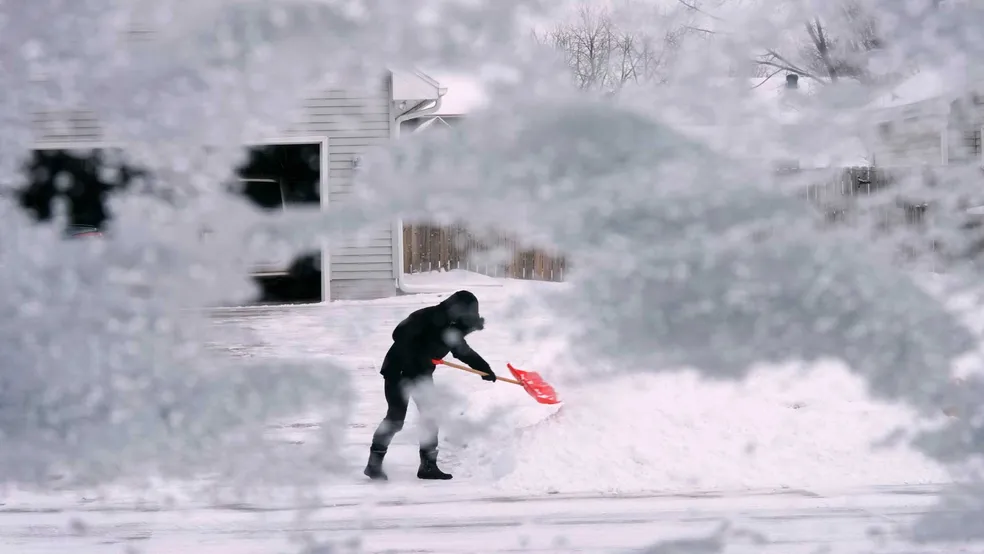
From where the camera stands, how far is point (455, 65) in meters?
1.46

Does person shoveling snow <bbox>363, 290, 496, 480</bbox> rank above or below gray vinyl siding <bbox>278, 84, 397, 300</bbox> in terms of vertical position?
below

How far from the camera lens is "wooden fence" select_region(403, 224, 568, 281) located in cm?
151

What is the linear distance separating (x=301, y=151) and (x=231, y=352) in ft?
1.24

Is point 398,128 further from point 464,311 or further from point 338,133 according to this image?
point 464,311

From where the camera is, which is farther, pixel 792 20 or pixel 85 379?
pixel 792 20

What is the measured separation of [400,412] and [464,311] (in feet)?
1.16

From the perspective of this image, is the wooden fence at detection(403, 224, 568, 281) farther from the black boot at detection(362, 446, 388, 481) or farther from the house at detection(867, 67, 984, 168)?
the black boot at detection(362, 446, 388, 481)

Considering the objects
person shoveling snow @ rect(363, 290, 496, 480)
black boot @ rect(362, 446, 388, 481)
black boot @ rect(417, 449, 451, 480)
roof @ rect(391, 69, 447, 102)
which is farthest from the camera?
black boot @ rect(417, 449, 451, 480)

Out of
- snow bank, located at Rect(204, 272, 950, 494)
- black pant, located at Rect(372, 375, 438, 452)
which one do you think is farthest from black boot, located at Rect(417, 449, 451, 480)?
black pant, located at Rect(372, 375, 438, 452)

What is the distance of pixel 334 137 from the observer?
159cm

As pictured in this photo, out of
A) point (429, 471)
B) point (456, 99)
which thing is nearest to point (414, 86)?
point (456, 99)

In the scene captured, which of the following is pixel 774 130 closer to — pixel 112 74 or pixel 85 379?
pixel 112 74

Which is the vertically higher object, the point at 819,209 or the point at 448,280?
the point at 819,209

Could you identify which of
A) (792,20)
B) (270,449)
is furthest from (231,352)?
(792,20)
